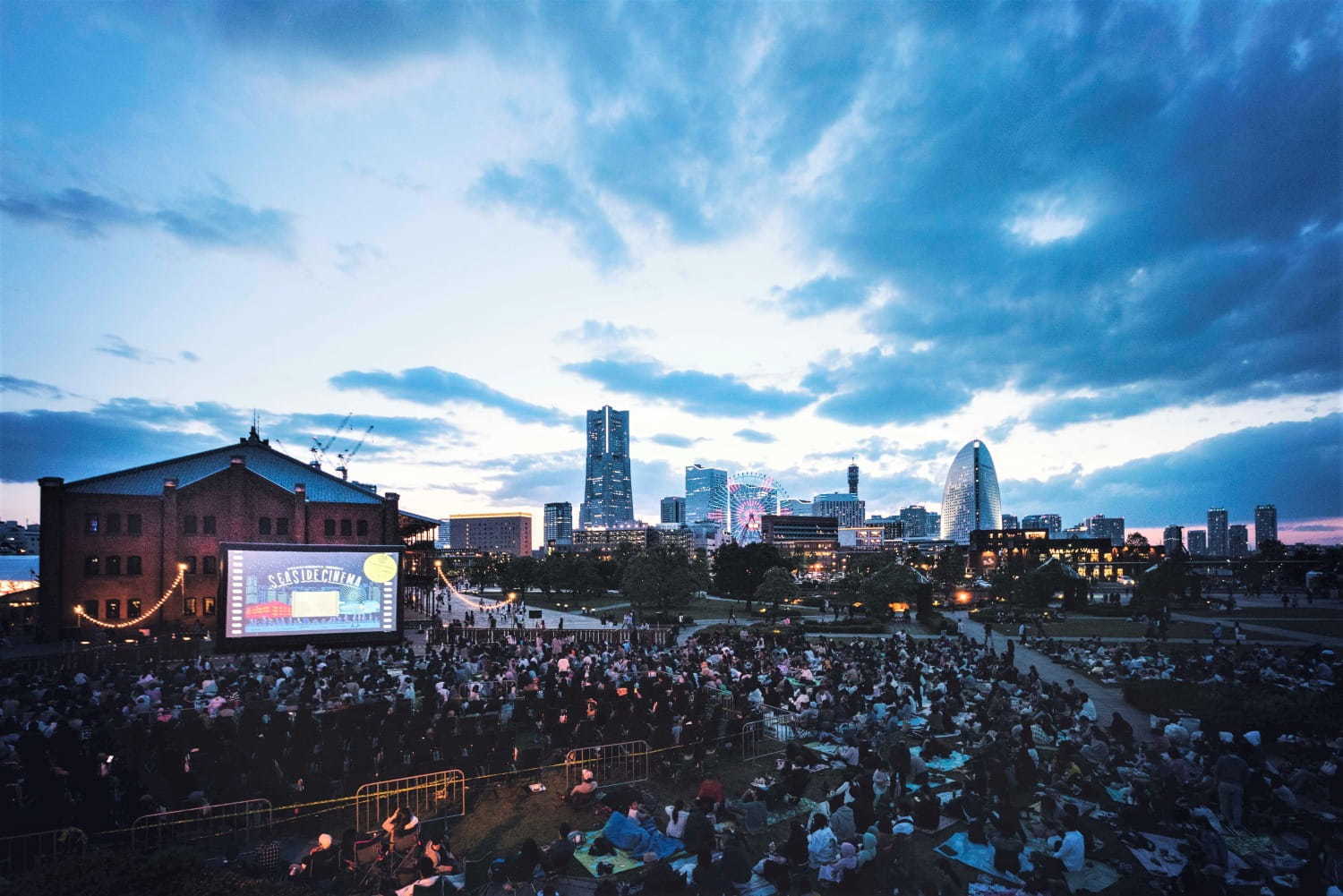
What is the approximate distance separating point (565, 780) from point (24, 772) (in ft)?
37.9

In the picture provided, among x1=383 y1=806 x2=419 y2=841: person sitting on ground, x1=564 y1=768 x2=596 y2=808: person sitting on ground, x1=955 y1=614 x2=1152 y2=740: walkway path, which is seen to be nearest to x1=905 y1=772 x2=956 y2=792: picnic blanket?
x1=564 y1=768 x2=596 y2=808: person sitting on ground

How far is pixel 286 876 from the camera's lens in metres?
10.9

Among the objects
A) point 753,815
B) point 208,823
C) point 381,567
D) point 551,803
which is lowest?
point 551,803

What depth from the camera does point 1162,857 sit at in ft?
38.1

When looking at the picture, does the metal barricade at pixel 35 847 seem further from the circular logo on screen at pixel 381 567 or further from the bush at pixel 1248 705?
the circular logo on screen at pixel 381 567

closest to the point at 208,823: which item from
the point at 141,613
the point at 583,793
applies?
the point at 583,793

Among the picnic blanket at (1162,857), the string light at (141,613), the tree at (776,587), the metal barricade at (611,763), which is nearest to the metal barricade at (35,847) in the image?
the metal barricade at (611,763)

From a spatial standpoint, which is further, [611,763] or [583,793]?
[611,763]

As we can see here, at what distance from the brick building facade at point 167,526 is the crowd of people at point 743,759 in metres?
19.0

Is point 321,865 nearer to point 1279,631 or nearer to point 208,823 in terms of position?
point 208,823

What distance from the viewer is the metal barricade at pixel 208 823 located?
1216 cm

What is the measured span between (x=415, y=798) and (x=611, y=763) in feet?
15.5

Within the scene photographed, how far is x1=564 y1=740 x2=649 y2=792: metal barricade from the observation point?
16055 mm

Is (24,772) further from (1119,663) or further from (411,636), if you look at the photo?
(1119,663)
